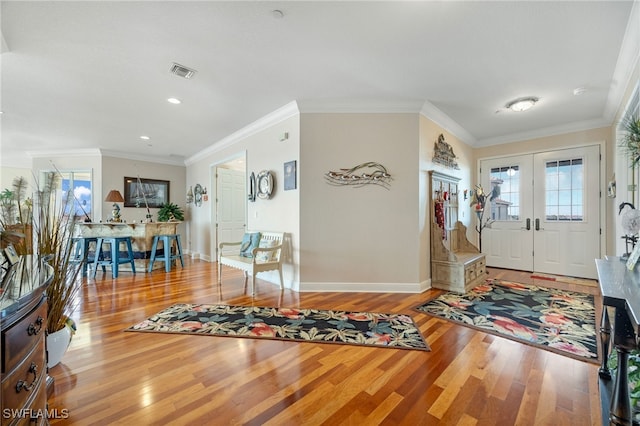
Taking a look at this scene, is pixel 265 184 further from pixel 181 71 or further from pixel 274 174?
pixel 181 71

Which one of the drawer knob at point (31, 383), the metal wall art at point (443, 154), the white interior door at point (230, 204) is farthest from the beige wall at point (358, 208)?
the white interior door at point (230, 204)

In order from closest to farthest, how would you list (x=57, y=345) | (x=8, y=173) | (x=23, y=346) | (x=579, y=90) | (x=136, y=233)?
(x=23, y=346)
(x=57, y=345)
(x=579, y=90)
(x=136, y=233)
(x=8, y=173)

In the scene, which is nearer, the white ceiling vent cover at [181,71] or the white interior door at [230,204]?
the white ceiling vent cover at [181,71]

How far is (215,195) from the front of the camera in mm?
6273

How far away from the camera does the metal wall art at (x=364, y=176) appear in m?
3.70

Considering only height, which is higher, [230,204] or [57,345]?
[230,204]

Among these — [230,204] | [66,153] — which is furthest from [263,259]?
[66,153]

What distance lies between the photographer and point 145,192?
6941mm

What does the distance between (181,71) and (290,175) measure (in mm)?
1779

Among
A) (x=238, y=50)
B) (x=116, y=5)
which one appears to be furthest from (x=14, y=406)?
(x=238, y=50)

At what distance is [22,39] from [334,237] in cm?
362

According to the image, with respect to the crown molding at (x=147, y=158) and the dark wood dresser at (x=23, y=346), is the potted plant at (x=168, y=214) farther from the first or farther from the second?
the dark wood dresser at (x=23, y=346)

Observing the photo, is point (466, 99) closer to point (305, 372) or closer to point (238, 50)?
point (238, 50)

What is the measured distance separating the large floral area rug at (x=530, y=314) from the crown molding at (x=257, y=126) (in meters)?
3.10
